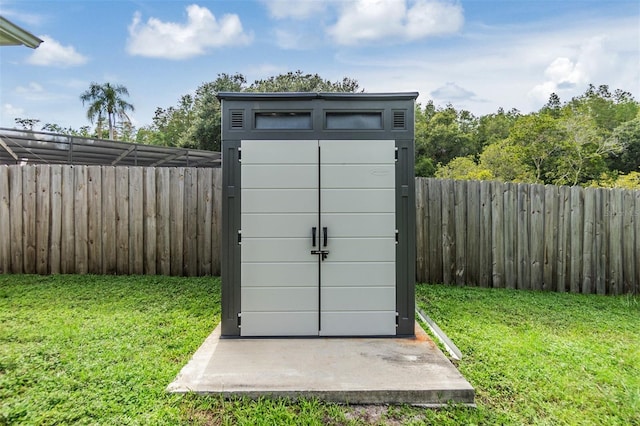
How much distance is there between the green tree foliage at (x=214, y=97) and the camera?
18.5 meters

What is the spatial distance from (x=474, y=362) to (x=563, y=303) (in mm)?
2502

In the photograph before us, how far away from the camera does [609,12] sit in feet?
24.7

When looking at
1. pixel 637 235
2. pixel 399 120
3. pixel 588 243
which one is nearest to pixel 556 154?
pixel 637 235

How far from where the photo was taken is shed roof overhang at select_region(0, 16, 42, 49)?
2.78 meters

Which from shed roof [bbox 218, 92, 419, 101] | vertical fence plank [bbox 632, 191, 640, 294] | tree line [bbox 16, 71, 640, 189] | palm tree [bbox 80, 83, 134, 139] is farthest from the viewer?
palm tree [bbox 80, 83, 134, 139]

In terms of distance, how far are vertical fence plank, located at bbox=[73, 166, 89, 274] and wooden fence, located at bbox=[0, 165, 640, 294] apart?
0.05 ft

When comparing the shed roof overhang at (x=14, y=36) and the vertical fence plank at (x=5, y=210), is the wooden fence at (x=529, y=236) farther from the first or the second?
the vertical fence plank at (x=5, y=210)

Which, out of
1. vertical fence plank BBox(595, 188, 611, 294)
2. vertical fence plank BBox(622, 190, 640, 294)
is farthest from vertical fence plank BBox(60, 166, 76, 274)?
vertical fence plank BBox(622, 190, 640, 294)

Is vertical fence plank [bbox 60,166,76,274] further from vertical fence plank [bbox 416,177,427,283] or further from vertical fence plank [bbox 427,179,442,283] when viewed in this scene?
vertical fence plank [bbox 427,179,442,283]

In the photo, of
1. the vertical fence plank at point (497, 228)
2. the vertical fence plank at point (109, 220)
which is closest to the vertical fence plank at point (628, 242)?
the vertical fence plank at point (497, 228)

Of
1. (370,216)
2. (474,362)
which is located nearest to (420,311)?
(474,362)

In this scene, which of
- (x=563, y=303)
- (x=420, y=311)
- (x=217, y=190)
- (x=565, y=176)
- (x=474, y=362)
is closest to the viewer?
(x=474, y=362)

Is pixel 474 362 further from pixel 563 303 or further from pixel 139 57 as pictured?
pixel 139 57

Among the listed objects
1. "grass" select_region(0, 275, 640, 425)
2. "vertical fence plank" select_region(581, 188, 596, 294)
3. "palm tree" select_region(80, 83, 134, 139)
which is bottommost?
"grass" select_region(0, 275, 640, 425)
